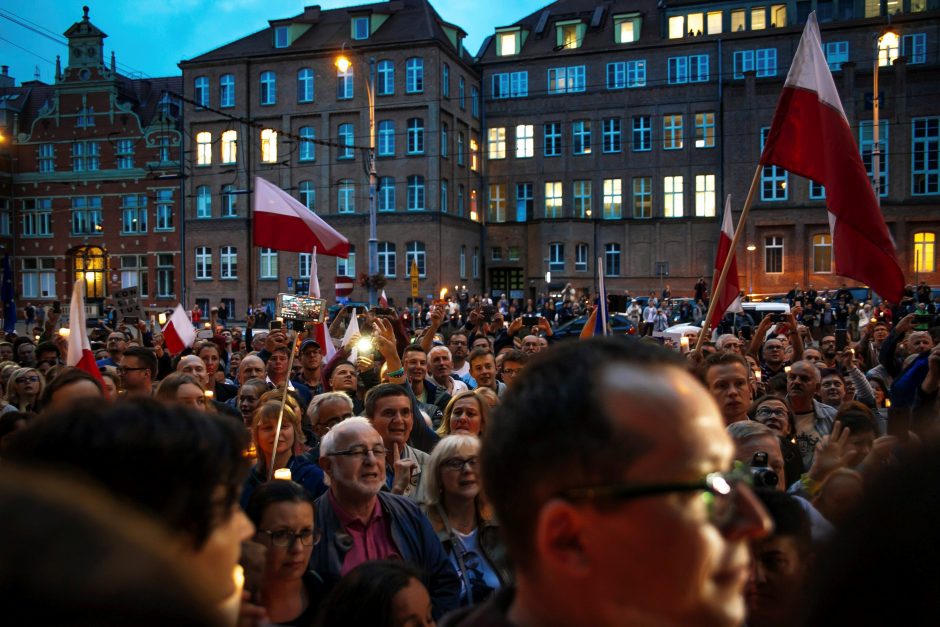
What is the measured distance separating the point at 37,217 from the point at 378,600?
189 ft

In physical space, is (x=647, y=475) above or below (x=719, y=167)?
below

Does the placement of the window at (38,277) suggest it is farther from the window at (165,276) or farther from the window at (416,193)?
the window at (416,193)

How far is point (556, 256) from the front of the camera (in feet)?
155

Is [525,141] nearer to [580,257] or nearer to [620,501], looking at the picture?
[580,257]

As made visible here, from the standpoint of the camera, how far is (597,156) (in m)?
47.4

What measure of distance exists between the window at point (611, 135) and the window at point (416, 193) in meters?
11.2

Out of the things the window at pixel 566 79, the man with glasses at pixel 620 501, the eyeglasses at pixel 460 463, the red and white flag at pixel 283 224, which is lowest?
the eyeglasses at pixel 460 463

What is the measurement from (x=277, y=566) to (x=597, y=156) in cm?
4591

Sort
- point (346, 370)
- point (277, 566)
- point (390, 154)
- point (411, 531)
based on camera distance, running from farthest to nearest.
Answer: point (390, 154)
point (346, 370)
point (411, 531)
point (277, 566)

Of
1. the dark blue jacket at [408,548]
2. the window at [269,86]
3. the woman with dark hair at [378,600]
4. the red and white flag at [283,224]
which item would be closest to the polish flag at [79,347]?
the red and white flag at [283,224]

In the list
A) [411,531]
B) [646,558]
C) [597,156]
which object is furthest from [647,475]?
[597,156]

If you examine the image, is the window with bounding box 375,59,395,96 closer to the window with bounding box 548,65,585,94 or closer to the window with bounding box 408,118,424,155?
the window with bounding box 408,118,424,155

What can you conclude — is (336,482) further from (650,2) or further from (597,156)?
(650,2)

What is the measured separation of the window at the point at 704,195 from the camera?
45906 millimetres
